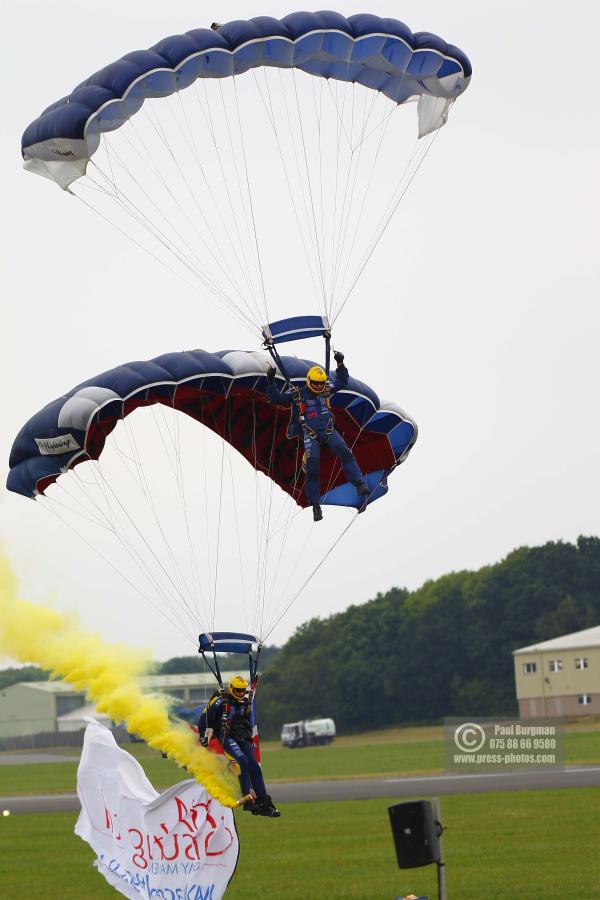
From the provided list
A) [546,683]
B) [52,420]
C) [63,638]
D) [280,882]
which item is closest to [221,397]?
[52,420]


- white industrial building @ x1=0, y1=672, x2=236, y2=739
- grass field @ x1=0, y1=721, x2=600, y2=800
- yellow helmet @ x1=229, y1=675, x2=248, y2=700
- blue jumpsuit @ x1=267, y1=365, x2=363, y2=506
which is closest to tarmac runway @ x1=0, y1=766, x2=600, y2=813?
grass field @ x1=0, y1=721, x2=600, y2=800

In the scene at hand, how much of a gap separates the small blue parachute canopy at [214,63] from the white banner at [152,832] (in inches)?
351

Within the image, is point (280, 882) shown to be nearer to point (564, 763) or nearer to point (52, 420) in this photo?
point (52, 420)

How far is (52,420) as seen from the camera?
1839 cm

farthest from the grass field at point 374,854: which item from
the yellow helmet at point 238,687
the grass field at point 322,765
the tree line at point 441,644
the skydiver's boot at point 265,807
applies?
the tree line at point 441,644

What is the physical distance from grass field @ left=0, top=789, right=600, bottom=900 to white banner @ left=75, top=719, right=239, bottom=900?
14.0 feet

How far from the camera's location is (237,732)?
16.5 meters

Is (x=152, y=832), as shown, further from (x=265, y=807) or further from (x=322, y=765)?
(x=322, y=765)

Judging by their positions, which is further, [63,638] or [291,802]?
[291,802]

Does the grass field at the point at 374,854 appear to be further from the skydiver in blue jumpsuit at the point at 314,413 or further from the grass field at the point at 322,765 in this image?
the grass field at the point at 322,765

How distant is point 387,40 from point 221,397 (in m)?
5.58

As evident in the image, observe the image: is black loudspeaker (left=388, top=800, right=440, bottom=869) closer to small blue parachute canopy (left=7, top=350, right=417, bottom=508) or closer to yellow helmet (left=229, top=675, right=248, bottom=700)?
yellow helmet (left=229, top=675, right=248, bottom=700)

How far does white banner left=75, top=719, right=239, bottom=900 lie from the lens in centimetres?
1872

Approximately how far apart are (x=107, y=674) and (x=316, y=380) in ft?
16.5
